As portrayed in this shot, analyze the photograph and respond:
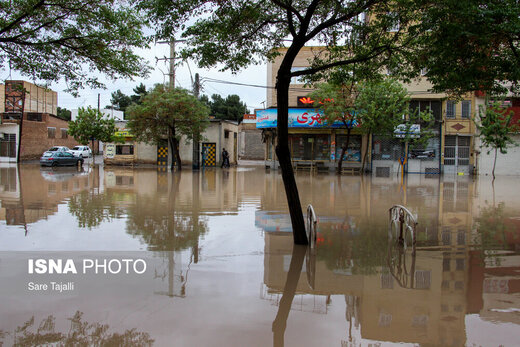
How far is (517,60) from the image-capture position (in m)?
8.04

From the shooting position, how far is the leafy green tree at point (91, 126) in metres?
34.9

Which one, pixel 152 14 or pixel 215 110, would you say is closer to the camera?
pixel 152 14

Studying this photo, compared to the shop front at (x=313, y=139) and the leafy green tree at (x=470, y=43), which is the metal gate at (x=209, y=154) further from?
the leafy green tree at (x=470, y=43)

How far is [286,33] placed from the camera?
30.2ft

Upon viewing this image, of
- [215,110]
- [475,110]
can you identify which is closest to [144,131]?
[475,110]

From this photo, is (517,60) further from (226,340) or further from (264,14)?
(226,340)

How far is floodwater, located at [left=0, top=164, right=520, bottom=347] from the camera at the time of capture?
13.9ft

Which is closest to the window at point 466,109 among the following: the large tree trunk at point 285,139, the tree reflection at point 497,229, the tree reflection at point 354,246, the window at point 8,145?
the tree reflection at point 497,229

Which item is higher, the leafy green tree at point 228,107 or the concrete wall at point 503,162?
the leafy green tree at point 228,107

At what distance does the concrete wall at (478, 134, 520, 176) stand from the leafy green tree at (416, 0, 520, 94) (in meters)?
26.9

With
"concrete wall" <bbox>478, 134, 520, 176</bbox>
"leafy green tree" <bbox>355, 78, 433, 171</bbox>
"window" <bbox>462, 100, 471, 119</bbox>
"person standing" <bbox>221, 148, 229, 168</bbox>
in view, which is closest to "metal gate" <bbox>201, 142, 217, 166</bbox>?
"person standing" <bbox>221, 148, 229, 168</bbox>

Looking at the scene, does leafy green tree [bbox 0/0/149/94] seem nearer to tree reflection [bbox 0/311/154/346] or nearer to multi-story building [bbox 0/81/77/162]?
tree reflection [bbox 0/311/154/346]

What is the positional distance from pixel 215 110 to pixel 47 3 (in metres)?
56.2

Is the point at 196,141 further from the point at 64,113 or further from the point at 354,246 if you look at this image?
the point at 64,113
